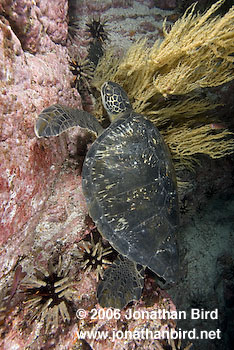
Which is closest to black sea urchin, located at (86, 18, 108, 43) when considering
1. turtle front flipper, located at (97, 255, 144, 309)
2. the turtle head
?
the turtle head

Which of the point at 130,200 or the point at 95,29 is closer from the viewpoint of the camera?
the point at 130,200

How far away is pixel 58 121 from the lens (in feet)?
5.09

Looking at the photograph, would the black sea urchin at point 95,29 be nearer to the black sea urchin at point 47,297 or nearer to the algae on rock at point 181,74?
the algae on rock at point 181,74

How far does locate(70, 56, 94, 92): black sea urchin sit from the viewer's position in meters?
2.22

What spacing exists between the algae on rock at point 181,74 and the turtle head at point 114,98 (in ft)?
0.86

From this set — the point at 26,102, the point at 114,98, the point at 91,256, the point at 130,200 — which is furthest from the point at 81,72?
the point at 91,256

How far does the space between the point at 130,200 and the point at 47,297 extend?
1.05 metres

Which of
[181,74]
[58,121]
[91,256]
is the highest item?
[181,74]

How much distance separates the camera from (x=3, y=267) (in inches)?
55.1

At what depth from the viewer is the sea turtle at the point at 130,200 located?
1744mm

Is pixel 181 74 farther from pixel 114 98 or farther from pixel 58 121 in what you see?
pixel 58 121

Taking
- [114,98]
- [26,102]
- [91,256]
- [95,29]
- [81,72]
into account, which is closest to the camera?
[26,102]

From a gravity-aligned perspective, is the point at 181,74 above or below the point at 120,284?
above

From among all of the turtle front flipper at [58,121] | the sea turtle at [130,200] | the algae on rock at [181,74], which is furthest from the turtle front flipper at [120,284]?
the algae on rock at [181,74]
